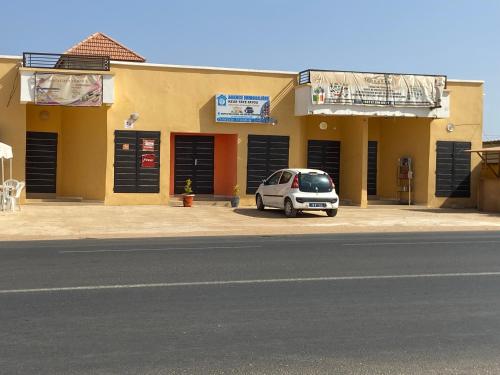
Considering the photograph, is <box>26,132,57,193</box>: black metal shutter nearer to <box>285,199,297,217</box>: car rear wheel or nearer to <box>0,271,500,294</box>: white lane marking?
<box>285,199,297,217</box>: car rear wheel

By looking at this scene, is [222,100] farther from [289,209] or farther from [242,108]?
[289,209]

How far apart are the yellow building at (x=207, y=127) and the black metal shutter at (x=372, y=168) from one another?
1547 millimetres

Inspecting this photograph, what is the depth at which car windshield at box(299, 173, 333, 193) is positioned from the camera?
21.0 metres

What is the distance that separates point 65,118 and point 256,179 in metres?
7.52

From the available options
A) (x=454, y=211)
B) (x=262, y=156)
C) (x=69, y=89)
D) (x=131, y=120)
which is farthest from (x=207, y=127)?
(x=454, y=211)

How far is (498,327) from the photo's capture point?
6617mm

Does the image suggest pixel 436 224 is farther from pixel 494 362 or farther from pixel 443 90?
pixel 494 362

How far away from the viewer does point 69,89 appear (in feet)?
76.0

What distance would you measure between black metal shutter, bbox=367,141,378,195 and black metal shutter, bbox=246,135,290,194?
4.89 metres

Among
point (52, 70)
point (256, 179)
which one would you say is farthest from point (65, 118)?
point (256, 179)

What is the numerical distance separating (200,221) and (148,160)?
560 cm

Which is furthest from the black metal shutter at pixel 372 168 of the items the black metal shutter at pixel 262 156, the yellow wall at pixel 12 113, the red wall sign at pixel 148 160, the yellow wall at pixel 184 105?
the yellow wall at pixel 12 113

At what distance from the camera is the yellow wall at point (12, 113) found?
77.0 ft

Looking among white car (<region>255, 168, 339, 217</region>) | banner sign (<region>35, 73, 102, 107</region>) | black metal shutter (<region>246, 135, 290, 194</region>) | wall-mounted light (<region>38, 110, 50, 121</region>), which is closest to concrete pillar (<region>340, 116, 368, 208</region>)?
black metal shutter (<region>246, 135, 290, 194</region>)
